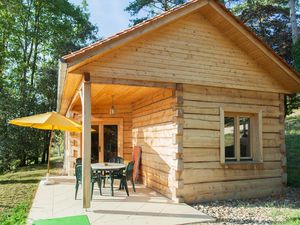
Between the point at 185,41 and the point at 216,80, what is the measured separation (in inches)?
50.1

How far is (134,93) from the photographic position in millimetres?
8812

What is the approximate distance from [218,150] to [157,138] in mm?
1745

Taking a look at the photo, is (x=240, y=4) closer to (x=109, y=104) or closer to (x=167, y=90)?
(x=109, y=104)

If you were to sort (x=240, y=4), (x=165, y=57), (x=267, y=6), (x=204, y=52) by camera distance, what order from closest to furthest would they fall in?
(x=165, y=57)
(x=204, y=52)
(x=267, y=6)
(x=240, y=4)

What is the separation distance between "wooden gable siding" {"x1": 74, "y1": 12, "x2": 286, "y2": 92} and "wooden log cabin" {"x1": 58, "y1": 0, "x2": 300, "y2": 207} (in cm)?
2

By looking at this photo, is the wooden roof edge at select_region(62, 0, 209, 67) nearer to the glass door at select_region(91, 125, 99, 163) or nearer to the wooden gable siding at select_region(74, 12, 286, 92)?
the wooden gable siding at select_region(74, 12, 286, 92)

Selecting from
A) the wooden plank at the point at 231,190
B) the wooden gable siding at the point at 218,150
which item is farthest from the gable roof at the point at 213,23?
the wooden plank at the point at 231,190

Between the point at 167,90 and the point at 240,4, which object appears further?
the point at 240,4

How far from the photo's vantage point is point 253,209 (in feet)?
21.1

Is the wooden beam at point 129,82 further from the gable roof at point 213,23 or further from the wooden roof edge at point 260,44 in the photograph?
the wooden roof edge at point 260,44

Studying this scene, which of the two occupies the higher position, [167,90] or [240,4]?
[240,4]

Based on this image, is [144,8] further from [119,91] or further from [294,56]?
[119,91]

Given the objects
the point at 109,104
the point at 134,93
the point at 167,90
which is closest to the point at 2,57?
the point at 109,104

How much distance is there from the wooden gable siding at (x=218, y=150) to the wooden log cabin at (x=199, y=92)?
0.08ft
